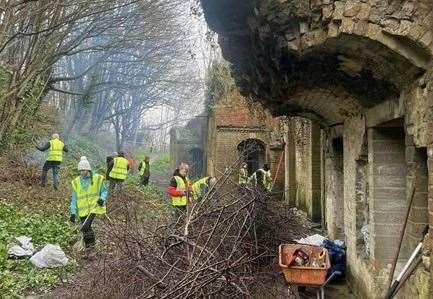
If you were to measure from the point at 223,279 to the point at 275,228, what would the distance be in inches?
118

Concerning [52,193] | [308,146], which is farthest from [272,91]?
[52,193]

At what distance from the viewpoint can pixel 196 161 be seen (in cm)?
3131

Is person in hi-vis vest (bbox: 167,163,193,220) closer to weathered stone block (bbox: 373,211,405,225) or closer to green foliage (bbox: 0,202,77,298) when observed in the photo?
green foliage (bbox: 0,202,77,298)

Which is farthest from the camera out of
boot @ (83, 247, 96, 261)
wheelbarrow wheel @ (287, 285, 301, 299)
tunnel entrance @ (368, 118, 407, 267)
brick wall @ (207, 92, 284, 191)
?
brick wall @ (207, 92, 284, 191)

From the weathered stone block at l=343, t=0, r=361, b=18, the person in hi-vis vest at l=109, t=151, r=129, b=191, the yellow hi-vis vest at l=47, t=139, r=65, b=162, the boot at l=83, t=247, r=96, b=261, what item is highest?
the weathered stone block at l=343, t=0, r=361, b=18

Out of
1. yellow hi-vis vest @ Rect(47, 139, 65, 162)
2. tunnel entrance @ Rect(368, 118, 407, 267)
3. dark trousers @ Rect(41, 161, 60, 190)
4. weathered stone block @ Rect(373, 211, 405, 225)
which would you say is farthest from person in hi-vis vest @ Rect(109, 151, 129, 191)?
weathered stone block @ Rect(373, 211, 405, 225)

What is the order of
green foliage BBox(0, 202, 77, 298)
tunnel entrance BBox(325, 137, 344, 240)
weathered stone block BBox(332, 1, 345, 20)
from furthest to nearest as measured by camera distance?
1. tunnel entrance BBox(325, 137, 344, 240)
2. green foliage BBox(0, 202, 77, 298)
3. weathered stone block BBox(332, 1, 345, 20)

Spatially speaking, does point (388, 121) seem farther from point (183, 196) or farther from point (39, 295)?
point (183, 196)

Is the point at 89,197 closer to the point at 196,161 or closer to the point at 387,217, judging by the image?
the point at 387,217

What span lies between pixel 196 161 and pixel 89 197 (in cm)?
2240

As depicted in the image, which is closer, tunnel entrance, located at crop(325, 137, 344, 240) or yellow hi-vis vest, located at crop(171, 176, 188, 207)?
tunnel entrance, located at crop(325, 137, 344, 240)

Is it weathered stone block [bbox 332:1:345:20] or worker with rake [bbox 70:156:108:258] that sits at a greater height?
weathered stone block [bbox 332:1:345:20]

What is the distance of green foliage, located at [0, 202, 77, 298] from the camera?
707cm

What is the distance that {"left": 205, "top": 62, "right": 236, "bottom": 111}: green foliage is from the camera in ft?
66.2
